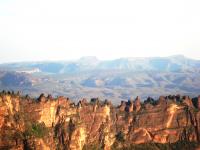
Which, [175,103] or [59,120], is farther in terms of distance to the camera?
[175,103]

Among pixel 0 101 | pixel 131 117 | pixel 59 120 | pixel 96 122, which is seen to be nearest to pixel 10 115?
pixel 0 101

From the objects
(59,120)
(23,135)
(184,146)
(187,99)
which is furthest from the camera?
(187,99)

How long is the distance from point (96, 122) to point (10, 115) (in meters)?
33.2

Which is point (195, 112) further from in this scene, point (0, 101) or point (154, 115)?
point (0, 101)

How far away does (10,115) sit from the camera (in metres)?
137

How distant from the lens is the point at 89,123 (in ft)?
516

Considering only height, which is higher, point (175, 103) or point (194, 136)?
point (175, 103)

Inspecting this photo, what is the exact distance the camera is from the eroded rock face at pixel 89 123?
5320 inches

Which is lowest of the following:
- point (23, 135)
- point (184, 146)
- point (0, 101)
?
point (184, 146)

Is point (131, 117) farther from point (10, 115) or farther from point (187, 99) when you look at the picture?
point (10, 115)

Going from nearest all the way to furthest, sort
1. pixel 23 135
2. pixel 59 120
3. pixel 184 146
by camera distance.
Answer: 1. pixel 23 135
2. pixel 59 120
3. pixel 184 146

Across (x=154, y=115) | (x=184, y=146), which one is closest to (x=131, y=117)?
(x=154, y=115)

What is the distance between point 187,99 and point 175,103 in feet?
26.1

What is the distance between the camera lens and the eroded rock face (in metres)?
135
